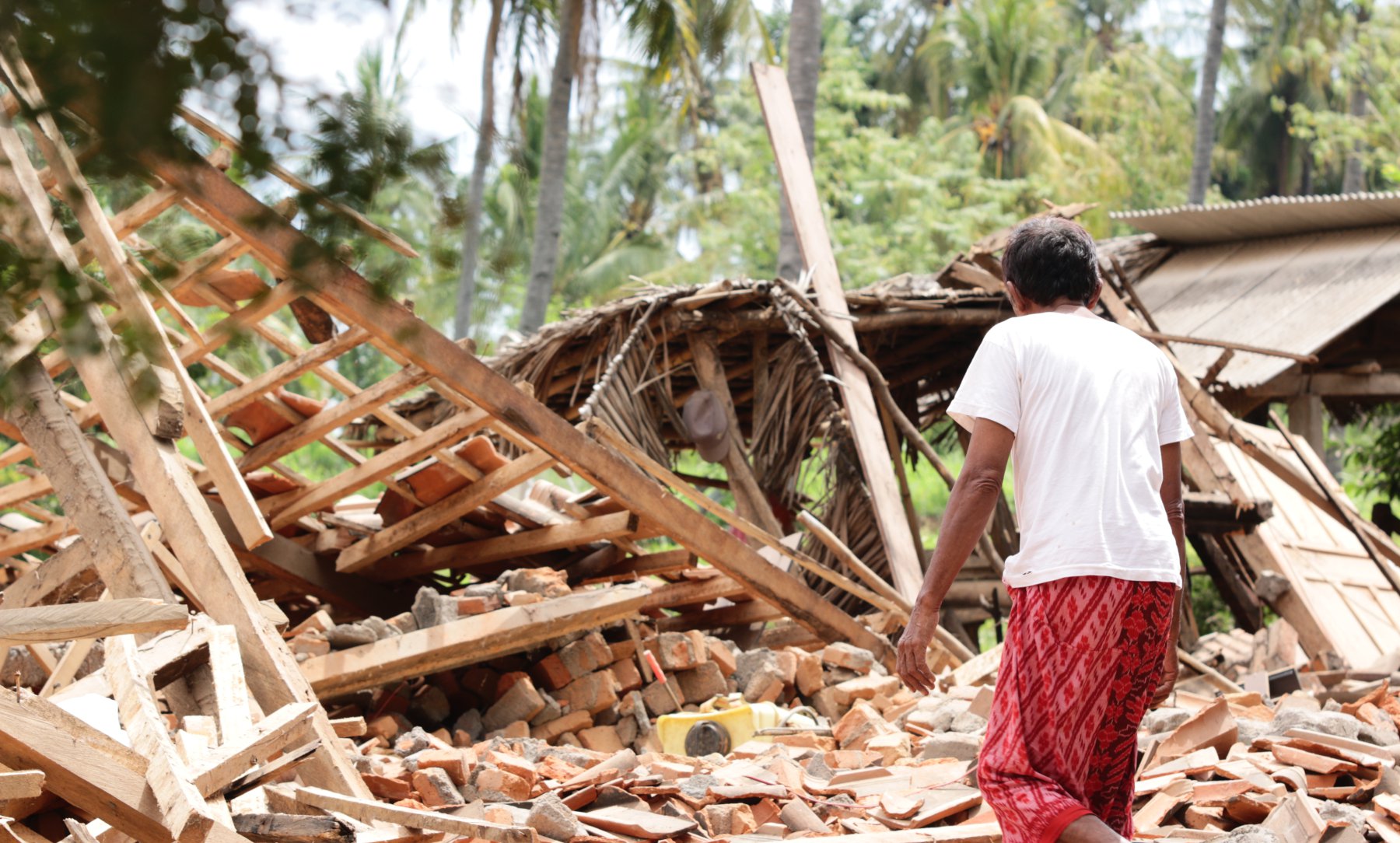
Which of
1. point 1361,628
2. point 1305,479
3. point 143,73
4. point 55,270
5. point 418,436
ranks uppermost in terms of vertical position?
point 143,73

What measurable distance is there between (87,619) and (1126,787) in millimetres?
2338

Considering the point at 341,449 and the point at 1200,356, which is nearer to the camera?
the point at 341,449

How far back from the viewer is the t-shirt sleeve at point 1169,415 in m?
3.01

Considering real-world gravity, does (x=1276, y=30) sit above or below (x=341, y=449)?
above

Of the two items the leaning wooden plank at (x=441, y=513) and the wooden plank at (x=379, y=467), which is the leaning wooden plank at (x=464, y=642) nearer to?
the leaning wooden plank at (x=441, y=513)

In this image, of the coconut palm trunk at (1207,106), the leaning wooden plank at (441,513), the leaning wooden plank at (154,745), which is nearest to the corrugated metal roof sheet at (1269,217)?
the leaning wooden plank at (441,513)

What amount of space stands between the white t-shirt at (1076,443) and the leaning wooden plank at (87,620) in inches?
70.9

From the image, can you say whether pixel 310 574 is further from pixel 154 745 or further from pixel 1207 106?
pixel 1207 106

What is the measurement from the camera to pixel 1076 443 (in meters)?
2.79

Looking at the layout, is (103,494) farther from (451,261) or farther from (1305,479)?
(1305,479)

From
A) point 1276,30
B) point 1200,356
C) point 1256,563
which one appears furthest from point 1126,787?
point 1276,30

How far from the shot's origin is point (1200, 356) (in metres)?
9.59

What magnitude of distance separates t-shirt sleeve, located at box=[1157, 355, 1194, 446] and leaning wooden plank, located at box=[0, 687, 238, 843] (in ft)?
7.67

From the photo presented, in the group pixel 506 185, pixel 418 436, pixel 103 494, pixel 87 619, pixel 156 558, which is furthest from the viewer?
pixel 506 185
